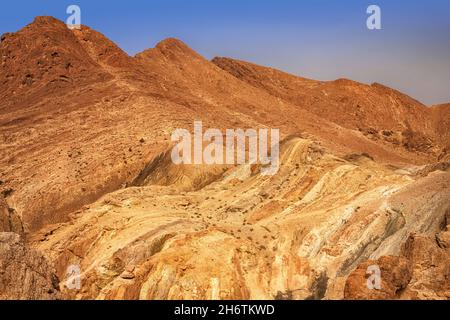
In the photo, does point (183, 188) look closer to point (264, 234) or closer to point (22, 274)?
point (264, 234)

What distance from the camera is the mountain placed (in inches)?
1060

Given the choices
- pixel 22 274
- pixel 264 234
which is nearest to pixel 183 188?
pixel 264 234

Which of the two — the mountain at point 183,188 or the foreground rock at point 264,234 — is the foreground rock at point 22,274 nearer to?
the mountain at point 183,188

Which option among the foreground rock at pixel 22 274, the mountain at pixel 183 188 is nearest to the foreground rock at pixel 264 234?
the mountain at pixel 183 188

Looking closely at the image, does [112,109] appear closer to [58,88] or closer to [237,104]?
[58,88]

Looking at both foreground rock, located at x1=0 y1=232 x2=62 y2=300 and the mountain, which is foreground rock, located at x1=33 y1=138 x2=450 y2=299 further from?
foreground rock, located at x1=0 y1=232 x2=62 y2=300

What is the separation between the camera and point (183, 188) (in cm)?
3922

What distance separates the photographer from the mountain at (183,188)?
88.3ft

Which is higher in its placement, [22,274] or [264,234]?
[264,234]

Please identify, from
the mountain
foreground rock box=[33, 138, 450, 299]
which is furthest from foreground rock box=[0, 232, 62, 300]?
foreground rock box=[33, 138, 450, 299]

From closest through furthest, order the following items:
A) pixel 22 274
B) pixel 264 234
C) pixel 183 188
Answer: pixel 22 274 → pixel 264 234 → pixel 183 188

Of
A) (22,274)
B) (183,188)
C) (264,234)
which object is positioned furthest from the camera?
(183,188)

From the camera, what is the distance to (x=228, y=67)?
80.6 m

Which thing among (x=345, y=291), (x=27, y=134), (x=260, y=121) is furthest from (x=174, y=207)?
(x=260, y=121)
